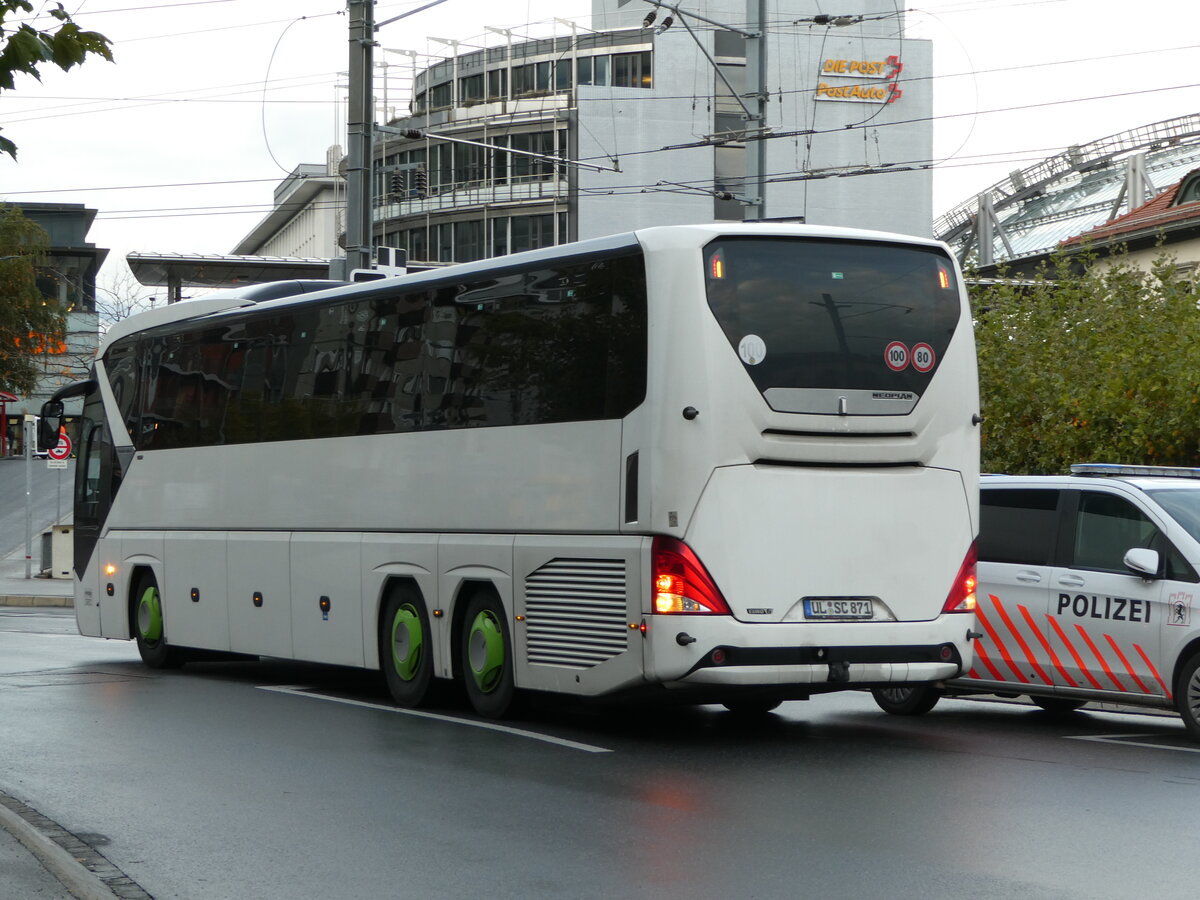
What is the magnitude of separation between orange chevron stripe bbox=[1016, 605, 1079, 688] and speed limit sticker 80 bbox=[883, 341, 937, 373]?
7.97 feet

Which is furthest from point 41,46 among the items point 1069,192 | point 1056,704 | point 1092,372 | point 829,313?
point 1069,192

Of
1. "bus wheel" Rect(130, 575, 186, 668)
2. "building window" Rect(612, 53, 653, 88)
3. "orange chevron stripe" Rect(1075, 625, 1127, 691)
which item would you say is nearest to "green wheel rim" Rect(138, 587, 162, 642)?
"bus wheel" Rect(130, 575, 186, 668)

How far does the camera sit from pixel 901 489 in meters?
11.9

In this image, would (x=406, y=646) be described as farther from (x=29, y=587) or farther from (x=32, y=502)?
(x=32, y=502)

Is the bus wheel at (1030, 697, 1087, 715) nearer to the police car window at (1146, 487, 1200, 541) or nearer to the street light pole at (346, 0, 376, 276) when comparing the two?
the police car window at (1146, 487, 1200, 541)

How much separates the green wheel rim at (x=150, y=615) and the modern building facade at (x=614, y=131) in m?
60.3

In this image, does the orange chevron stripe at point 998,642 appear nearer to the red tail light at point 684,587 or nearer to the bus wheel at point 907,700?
the bus wheel at point 907,700

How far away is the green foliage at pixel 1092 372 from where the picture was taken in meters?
20.3

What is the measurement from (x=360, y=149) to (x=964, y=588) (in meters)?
12.5

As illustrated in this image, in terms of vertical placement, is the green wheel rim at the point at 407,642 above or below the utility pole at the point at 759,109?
below

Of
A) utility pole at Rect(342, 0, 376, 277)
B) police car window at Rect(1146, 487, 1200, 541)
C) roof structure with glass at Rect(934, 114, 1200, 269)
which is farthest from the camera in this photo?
roof structure with glass at Rect(934, 114, 1200, 269)

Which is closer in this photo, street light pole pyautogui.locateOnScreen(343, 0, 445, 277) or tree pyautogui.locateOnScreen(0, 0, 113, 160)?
tree pyautogui.locateOnScreen(0, 0, 113, 160)

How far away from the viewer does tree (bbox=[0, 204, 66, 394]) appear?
245 feet

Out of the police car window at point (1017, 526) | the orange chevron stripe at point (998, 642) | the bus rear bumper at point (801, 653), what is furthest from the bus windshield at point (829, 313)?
the orange chevron stripe at point (998, 642)
